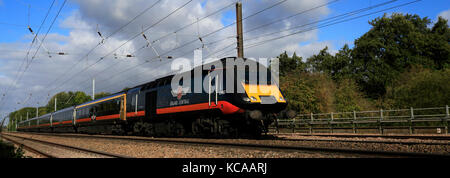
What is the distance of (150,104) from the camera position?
18219mm

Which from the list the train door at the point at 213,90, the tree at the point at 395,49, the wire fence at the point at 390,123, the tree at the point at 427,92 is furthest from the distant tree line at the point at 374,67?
the train door at the point at 213,90

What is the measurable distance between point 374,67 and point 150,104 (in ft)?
117

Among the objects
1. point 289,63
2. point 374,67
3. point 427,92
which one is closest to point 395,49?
point 374,67

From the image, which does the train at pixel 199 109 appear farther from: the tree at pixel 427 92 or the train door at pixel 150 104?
the tree at pixel 427 92

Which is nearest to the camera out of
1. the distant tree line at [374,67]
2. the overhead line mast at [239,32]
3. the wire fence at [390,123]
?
the wire fence at [390,123]

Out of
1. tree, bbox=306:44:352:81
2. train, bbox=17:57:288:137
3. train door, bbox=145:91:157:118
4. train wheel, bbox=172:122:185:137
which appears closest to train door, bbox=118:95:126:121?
train, bbox=17:57:288:137

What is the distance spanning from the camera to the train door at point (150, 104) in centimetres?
1786

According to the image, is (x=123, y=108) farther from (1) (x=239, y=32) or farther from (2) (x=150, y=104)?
(1) (x=239, y=32)

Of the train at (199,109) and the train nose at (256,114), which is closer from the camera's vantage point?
the train nose at (256,114)

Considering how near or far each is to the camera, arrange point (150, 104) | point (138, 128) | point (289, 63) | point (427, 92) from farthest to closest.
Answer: point (289, 63)
point (427, 92)
point (138, 128)
point (150, 104)

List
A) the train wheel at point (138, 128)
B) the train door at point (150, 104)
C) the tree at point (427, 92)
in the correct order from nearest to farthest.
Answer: the train door at point (150, 104) → the train wheel at point (138, 128) → the tree at point (427, 92)

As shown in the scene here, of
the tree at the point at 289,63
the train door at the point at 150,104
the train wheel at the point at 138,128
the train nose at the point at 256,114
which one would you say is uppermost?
the tree at the point at 289,63

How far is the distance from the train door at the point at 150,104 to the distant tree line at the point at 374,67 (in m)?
14.5
